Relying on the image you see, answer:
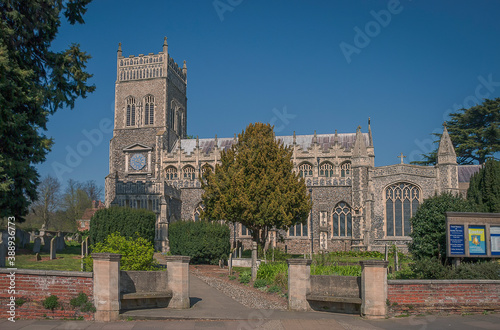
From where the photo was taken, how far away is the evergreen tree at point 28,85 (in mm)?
14914

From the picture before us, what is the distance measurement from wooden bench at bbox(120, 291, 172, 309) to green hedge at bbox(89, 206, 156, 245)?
11243 millimetres

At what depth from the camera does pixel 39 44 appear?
17.2 metres

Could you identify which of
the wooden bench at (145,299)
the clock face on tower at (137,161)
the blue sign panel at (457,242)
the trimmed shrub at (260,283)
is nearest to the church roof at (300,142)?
the clock face on tower at (137,161)

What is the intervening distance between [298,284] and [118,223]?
14.3 meters

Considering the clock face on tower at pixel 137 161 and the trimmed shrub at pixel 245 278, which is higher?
the clock face on tower at pixel 137 161

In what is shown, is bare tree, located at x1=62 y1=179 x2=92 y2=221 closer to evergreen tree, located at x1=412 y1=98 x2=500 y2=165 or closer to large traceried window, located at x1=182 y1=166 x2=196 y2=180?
large traceried window, located at x1=182 y1=166 x2=196 y2=180

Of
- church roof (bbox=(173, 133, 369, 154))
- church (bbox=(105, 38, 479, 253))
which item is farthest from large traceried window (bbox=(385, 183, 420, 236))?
church roof (bbox=(173, 133, 369, 154))

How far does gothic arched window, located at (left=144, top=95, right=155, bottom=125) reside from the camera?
4750cm

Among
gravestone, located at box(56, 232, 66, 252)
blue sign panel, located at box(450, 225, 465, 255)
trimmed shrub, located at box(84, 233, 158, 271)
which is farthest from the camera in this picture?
gravestone, located at box(56, 232, 66, 252)

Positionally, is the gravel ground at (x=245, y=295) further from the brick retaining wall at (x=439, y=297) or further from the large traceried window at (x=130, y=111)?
the large traceried window at (x=130, y=111)

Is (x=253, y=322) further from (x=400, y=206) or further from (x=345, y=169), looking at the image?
(x=345, y=169)

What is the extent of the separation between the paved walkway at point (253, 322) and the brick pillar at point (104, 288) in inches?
12.6

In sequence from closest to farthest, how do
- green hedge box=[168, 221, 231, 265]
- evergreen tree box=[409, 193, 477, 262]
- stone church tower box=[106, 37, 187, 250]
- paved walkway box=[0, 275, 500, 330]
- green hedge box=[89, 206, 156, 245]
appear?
paved walkway box=[0, 275, 500, 330], evergreen tree box=[409, 193, 477, 262], green hedge box=[89, 206, 156, 245], green hedge box=[168, 221, 231, 265], stone church tower box=[106, 37, 187, 250]

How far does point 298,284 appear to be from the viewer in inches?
512
